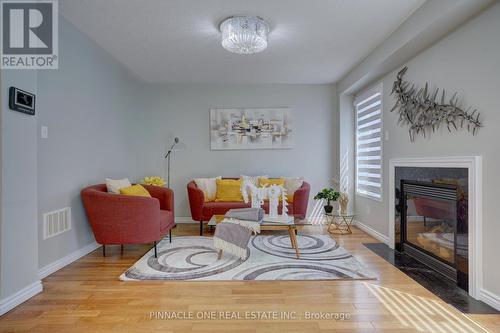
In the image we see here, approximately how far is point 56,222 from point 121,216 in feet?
1.92

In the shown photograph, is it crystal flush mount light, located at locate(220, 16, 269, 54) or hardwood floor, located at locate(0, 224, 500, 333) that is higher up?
crystal flush mount light, located at locate(220, 16, 269, 54)

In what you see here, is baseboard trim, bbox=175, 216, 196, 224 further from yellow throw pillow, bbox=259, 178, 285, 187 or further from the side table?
the side table

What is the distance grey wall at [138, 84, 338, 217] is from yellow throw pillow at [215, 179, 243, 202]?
55cm

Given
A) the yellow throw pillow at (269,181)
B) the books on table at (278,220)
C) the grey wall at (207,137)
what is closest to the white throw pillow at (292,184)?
the yellow throw pillow at (269,181)

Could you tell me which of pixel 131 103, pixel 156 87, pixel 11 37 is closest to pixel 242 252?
pixel 11 37

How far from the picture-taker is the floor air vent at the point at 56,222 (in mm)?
2494

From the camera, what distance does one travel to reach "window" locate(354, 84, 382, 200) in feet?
12.2

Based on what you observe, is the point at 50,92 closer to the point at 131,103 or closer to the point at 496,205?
the point at 131,103

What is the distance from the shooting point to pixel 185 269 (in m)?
2.60

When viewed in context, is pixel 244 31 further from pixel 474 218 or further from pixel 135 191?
pixel 474 218

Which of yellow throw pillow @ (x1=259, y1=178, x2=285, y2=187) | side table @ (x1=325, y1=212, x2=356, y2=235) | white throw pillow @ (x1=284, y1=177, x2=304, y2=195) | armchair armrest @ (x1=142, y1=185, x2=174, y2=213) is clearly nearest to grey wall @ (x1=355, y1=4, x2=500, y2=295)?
side table @ (x1=325, y1=212, x2=356, y2=235)

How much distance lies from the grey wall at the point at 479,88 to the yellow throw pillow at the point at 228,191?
8.14 ft

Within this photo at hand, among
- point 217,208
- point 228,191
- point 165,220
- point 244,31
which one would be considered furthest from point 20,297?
point 244,31

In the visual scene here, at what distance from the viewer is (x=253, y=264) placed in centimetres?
273
